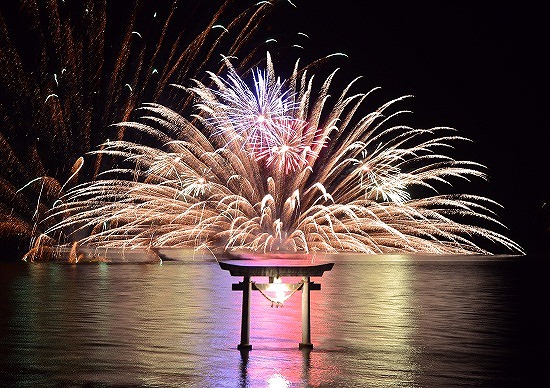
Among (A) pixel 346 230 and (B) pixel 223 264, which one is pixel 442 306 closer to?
(B) pixel 223 264

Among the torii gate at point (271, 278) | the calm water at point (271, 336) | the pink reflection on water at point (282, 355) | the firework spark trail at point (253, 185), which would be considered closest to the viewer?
the pink reflection on water at point (282, 355)

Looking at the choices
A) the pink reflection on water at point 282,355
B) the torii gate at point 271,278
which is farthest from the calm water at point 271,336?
the torii gate at point 271,278

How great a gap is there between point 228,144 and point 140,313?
20.1 meters

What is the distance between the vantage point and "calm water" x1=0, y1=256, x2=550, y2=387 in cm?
1175

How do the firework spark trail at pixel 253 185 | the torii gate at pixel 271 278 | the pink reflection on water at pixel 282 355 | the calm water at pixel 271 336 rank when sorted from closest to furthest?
the pink reflection on water at pixel 282 355
the calm water at pixel 271 336
the torii gate at pixel 271 278
the firework spark trail at pixel 253 185

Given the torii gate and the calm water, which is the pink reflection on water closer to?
the calm water

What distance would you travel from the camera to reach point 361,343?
49.5 feet

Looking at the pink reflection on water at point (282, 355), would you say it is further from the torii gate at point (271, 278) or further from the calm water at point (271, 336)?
the torii gate at point (271, 278)

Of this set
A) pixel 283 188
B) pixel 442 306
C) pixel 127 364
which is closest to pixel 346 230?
pixel 283 188

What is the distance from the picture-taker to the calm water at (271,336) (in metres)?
11.8

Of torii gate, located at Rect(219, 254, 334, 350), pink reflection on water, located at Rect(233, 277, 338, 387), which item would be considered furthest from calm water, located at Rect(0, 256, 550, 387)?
torii gate, located at Rect(219, 254, 334, 350)

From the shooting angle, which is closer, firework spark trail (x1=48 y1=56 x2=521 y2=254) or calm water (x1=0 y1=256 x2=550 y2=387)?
calm water (x1=0 y1=256 x2=550 y2=387)

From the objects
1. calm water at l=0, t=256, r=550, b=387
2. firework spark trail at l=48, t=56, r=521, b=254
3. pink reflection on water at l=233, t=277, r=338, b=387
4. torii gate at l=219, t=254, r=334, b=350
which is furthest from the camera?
firework spark trail at l=48, t=56, r=521, b=254

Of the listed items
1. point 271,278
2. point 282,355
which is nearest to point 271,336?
point 271,278
